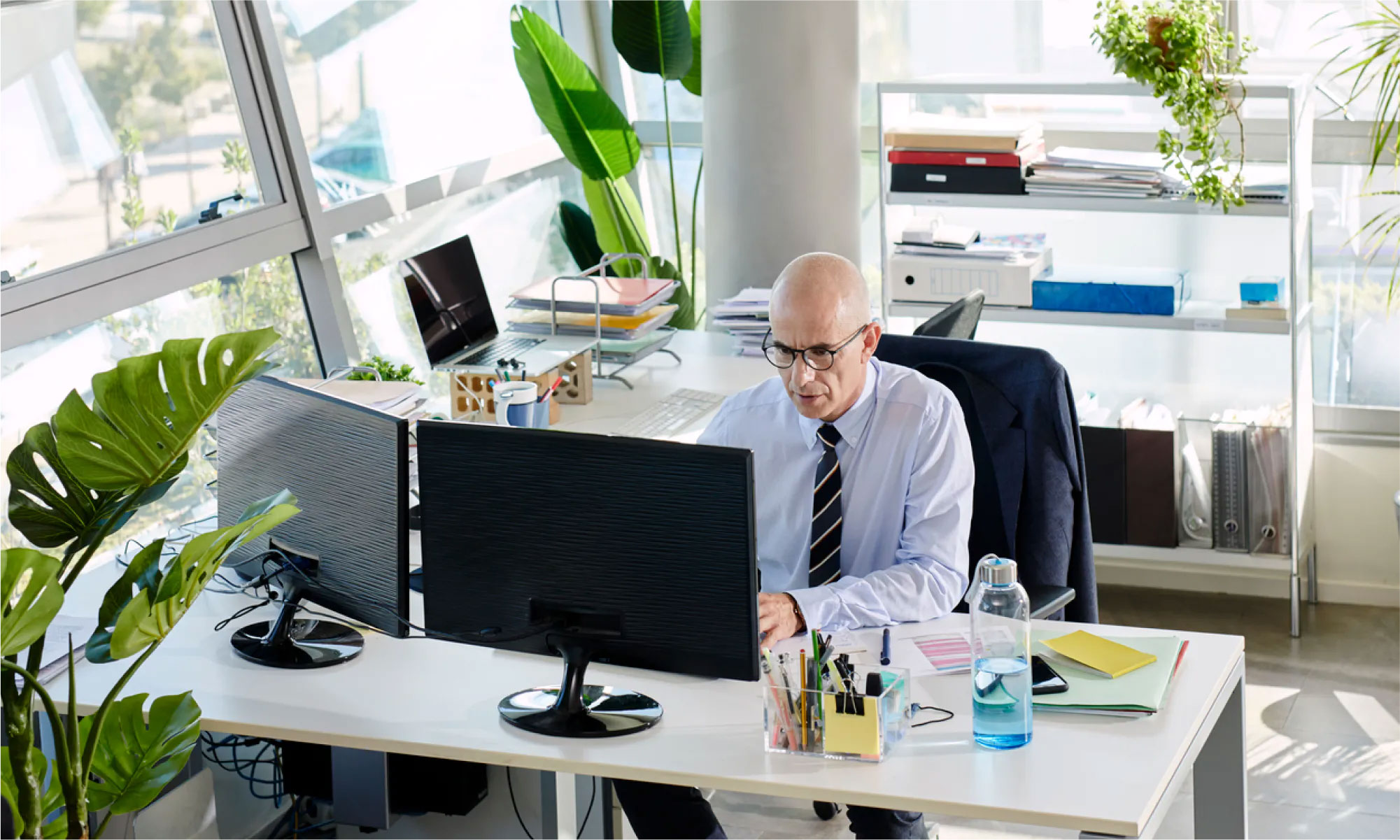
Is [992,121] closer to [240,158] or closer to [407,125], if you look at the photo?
[407,125]

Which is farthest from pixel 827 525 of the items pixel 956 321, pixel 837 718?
pixel 956 321

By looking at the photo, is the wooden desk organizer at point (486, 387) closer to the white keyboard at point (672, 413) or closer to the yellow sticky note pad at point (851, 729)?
the white keyboard at point (672, 413)

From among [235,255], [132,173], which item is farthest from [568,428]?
[132,173]

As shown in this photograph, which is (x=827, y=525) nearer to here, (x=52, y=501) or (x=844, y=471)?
(x=844, y=471)

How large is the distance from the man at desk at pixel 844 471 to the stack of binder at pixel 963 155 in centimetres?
173

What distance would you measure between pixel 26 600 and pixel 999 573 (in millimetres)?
1284

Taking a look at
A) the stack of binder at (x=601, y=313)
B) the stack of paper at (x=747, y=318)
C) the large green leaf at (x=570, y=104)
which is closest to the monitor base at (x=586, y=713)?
the stack of binder at (x=601, y=313)

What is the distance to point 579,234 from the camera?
5.09 metres

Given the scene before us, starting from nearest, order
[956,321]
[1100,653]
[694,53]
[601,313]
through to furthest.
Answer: [1100,653] < [956,321] < [601,313] < [694,53]

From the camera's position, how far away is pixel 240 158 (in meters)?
3.78

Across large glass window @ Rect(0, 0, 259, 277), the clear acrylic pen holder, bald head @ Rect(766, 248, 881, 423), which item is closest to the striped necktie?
bald head @ Rect(766, 248, 881, 423)

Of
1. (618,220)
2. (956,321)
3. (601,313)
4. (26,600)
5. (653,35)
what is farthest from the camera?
(618,220)

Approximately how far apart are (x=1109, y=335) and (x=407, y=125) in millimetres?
2291

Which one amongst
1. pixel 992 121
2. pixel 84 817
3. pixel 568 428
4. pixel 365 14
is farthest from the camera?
pixel 992 121
